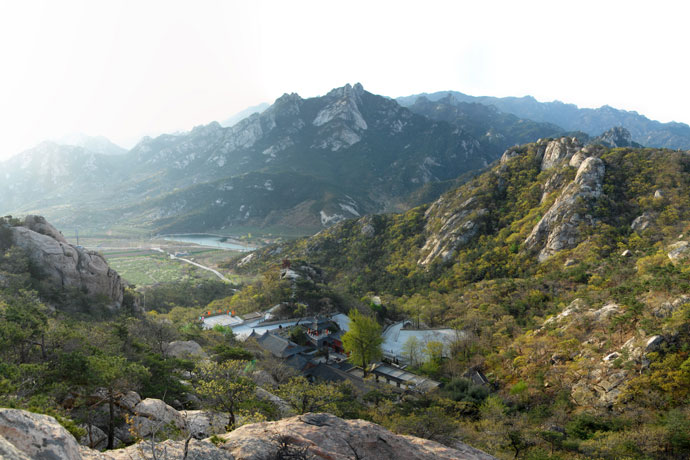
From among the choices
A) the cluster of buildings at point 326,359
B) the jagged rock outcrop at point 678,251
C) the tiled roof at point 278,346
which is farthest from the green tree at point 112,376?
the jagged rock outcrop at point 678,251

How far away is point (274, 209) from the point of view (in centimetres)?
19100

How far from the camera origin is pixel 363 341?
120 ft

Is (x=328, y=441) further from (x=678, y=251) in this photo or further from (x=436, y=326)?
(x=678, y=251)

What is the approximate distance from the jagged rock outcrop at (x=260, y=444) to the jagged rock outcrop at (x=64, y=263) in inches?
1205

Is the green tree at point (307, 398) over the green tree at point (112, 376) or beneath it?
beneath

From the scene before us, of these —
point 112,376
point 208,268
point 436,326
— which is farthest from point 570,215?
point 208,268

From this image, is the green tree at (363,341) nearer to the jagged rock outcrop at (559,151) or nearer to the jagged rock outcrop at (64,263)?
the jagged rock outcrop at (64,263)

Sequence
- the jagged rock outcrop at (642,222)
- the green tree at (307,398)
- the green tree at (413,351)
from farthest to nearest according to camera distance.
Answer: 1. the jagged rock outcrop at (642,222)
2. the green tree at (413,351)
3. the green tree at (307,398)

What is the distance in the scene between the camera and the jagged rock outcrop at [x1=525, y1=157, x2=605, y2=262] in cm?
4884

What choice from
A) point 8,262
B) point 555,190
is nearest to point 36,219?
point 8,262

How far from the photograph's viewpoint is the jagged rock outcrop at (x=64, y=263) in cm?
3188

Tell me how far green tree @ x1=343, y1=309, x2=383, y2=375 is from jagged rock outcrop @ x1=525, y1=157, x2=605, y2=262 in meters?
Result: 29.0

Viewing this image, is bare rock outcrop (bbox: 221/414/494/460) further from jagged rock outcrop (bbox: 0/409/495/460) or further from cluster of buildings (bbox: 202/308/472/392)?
cluster of buildings (bbox: 202/308/472/392)

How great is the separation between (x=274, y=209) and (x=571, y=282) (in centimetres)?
16517
